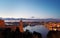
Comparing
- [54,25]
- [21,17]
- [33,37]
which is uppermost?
[21,17]

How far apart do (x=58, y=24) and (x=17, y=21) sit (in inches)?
29.7

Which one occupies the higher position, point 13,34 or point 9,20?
point 9,20

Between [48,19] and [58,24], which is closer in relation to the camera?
[58,24]

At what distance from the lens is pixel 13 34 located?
1401 millimetres

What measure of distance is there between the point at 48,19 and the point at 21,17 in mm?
547

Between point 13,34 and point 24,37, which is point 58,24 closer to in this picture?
point 24,37

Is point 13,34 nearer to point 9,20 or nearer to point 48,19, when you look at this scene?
point 9,20

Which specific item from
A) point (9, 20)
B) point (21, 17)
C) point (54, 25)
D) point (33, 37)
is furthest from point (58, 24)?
point (9, 20)

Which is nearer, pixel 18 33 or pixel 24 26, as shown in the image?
pixel 18 33

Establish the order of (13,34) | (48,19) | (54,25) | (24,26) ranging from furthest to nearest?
(48,19) → (24,26) → (54,25) → (13,34)

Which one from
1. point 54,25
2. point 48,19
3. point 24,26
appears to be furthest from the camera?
point 48,19

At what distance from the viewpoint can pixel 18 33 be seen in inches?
56.3

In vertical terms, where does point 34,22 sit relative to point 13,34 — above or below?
above

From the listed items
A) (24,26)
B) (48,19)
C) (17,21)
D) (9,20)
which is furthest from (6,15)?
(48,19)
